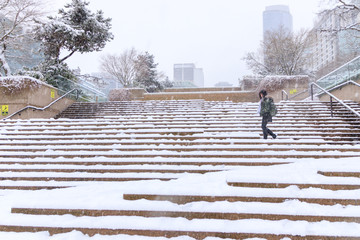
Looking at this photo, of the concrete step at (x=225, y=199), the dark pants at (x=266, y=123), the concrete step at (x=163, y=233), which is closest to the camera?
the concrete step at (x=163, y=233)

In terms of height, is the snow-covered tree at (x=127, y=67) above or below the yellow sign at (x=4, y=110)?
above

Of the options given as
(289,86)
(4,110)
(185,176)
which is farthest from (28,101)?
(289,86)

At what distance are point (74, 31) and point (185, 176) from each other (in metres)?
12.2

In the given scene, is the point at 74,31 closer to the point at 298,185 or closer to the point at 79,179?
the point at 79,179

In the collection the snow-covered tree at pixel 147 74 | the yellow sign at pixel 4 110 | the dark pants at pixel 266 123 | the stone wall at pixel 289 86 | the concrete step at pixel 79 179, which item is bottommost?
the concrete step at pixel 79 179

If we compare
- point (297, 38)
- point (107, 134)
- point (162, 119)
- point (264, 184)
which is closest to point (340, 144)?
point (264, 184)

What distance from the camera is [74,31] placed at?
12758 mm

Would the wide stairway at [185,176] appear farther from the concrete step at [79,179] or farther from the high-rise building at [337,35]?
the high-rise building at [337,35]

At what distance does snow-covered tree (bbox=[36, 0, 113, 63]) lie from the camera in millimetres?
12625

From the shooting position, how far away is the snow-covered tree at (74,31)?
12.6 meters

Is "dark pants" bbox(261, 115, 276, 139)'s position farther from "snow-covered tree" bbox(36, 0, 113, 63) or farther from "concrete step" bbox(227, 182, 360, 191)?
"snow-covered tree" bbox(36, 0, 113, 63)

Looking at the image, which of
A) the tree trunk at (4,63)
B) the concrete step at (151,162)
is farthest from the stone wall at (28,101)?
the tree trunk at (4,63)

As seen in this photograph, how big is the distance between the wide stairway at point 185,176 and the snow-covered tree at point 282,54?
1356 cm

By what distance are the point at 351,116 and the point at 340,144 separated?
198 centimetres
